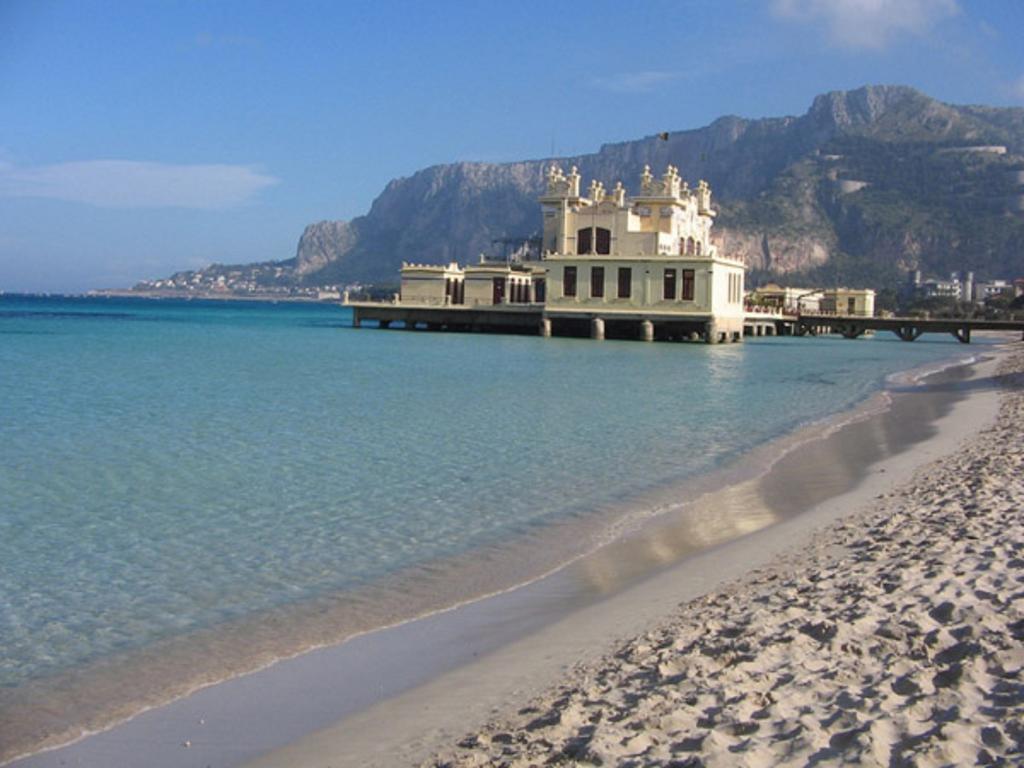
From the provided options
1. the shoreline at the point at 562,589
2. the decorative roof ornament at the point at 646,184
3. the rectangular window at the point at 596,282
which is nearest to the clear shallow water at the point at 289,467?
the shoreline at the point at 562,589

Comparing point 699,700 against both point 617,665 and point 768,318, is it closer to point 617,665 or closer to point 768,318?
point 617,665

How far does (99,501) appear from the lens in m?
12.8

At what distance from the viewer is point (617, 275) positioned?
59906 millimetres

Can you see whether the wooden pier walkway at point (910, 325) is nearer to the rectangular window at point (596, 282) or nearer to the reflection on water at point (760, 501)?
the rectangular window at point (596, 282)

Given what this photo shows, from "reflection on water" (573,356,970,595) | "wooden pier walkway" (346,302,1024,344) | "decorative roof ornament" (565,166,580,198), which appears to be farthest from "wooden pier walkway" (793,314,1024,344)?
"reflection on water" (573,356,970,595)

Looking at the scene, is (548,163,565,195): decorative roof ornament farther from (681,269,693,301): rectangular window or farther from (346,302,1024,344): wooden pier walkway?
(681,269,693,301): rectangular window

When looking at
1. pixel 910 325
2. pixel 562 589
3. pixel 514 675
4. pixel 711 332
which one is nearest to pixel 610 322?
pixel 711 332

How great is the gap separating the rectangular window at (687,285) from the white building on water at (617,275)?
0.17 feet

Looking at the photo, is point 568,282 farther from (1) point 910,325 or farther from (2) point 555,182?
(1) point 910,325

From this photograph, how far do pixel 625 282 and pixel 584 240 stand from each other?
23.6 feet

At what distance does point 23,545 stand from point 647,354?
127 ft

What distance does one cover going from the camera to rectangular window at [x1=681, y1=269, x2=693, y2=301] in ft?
191

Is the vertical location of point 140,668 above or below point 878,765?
below

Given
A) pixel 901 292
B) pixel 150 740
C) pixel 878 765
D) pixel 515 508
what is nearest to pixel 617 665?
pixel 878 765
